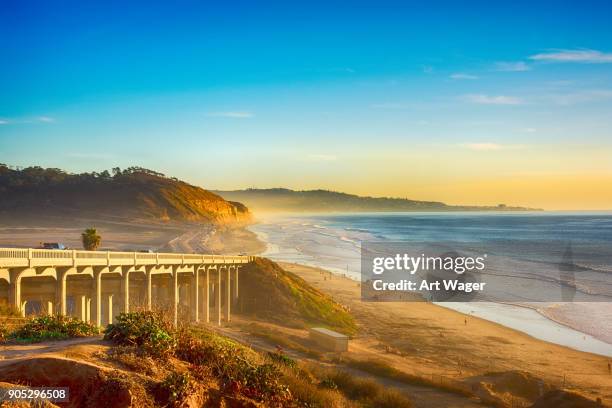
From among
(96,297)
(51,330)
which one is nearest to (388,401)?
(51,330)

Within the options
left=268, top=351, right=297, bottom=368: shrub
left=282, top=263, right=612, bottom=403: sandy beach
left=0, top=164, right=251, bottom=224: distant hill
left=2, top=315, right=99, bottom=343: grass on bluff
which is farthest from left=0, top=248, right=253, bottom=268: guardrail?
left=0, top=164, right=251, bottom=224: distant hill

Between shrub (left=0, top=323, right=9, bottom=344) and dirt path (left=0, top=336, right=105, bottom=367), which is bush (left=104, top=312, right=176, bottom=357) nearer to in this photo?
dirt path (left=0, top=336, right=105, bottom=367)

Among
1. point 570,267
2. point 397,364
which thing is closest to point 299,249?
point 570,267

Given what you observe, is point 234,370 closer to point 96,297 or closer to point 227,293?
point 96,297

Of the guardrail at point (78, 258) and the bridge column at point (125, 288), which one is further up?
the guardrail at point (78, 258)

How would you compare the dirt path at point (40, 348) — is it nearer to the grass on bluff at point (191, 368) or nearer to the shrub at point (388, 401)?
the grass on bluff at point (191, 368)

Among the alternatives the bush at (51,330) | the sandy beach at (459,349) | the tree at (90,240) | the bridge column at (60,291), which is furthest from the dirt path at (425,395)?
the tree at (90,240)

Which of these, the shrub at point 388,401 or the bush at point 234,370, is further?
the shrub at point 388,401
